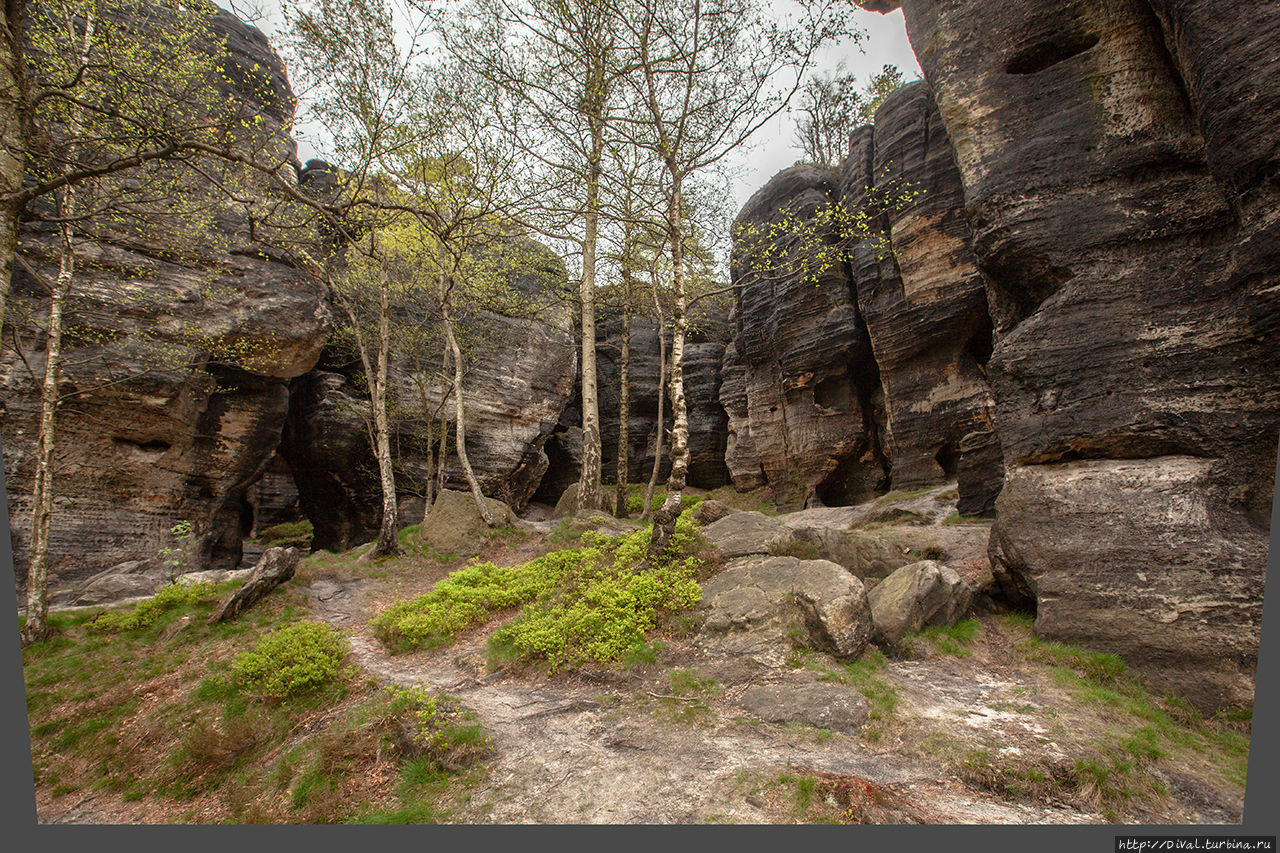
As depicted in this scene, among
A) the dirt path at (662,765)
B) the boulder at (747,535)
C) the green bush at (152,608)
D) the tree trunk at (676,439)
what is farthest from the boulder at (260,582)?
the boulder at (747,535)

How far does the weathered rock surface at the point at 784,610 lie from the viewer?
7512 mm

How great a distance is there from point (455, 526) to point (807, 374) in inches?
754

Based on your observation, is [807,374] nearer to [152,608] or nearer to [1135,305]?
[1135,305]

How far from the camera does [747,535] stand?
35.3 feet

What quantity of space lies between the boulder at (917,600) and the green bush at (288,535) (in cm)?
2732

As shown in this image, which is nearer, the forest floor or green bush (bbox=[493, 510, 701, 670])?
the forest floor

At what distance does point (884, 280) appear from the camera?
22469 mm

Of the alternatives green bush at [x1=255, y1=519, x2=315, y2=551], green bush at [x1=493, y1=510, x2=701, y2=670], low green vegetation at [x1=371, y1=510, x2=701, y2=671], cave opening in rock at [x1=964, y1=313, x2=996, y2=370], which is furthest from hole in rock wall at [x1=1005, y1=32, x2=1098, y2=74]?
green bush at [x1=255, y1=519, x2=315, y2=551]

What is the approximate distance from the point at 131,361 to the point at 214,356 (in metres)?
2.44

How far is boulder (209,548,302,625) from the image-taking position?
33.2 ft

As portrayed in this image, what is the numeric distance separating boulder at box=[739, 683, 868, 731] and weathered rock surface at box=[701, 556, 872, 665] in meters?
0.71

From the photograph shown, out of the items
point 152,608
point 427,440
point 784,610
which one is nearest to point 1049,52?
point 784,610

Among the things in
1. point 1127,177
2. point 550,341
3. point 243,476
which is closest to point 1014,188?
point 1127,177

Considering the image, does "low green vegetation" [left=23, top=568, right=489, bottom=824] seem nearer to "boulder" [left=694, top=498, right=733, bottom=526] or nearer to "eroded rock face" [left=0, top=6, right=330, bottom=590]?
"eroded rock face" [left=0, top=6, right=330, bottom=590]
